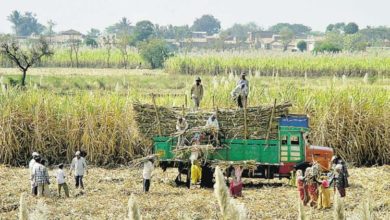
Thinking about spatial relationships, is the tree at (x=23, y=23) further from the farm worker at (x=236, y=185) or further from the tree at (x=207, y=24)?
the farm worker at (x=236, y=185)

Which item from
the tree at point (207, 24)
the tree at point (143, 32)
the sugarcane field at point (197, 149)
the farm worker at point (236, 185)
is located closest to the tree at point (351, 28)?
the tree at point (143, 32)

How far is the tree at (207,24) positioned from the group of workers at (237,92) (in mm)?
132955

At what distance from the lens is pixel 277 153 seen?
12336mm

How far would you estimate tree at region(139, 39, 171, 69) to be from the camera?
49.0 m

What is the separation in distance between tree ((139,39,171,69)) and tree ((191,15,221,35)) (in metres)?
97.1

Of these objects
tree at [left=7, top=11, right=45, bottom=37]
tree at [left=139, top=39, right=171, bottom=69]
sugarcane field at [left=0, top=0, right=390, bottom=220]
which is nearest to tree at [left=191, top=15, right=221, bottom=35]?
tree at [left=7, top=11, right=45, bottom=37]

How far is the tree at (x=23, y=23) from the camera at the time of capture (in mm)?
123588

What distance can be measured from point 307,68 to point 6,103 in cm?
2771

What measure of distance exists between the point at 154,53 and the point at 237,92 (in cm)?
3561

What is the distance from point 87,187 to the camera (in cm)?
1295

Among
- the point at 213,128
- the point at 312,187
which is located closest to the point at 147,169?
the point at 213,128

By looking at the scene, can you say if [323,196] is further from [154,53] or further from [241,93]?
[154,53]

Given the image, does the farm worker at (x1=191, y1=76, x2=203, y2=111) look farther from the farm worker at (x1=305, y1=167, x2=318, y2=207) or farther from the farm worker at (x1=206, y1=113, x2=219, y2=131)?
the farm worker at (x1=305, y1=167, x2=318, y2=207)

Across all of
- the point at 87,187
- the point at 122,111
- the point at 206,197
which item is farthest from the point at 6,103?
the point at 206,197
